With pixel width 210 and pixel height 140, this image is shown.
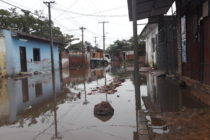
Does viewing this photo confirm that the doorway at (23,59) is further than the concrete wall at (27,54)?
Yes

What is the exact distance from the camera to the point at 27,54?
26.0m

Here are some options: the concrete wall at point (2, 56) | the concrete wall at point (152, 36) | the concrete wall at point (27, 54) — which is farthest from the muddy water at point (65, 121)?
the concrete wall at point (152, 36)

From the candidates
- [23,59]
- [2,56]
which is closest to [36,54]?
[23,59]

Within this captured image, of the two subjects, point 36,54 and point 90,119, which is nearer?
point 90,119

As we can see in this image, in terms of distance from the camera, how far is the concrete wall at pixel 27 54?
22.1m

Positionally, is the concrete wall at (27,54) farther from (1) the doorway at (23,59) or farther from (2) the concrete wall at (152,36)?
(2) the concrete wall at (152,36)

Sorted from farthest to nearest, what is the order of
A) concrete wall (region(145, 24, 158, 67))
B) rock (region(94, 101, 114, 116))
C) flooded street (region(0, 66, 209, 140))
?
concrete wall (region(145, 24, 158, 67)) < rock (region(94, 101, 114, 116)) < flooded street (region(0, 66, 209, 140))

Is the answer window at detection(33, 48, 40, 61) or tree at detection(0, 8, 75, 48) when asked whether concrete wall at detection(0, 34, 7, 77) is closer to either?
window at detection(33, 48, 40, 61)

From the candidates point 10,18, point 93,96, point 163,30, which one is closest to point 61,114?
point 93,96

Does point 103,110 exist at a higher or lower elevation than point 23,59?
lower

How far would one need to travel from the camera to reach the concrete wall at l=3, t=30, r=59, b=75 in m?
22.1

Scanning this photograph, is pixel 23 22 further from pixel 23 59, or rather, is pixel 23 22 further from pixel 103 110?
pixel 103 110

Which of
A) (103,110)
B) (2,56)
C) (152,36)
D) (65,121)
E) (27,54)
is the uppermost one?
(152,36)

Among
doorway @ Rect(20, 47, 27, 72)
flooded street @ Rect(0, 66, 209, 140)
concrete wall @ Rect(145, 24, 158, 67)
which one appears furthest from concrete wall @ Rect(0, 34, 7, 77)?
concrete wall @ Rect(145, 24, 158, 67)
